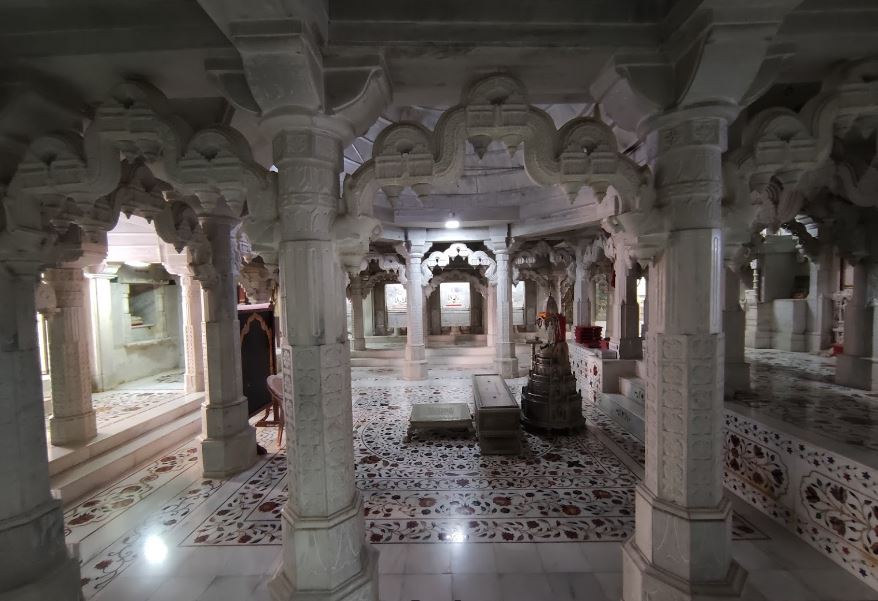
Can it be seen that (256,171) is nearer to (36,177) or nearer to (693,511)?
(36,177)

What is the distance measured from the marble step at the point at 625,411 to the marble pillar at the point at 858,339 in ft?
7.41

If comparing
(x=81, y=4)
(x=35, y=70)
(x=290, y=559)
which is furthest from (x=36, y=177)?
(x=290, y=559)

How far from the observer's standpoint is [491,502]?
2816 mm

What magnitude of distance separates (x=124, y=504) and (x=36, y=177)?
9.03 ft

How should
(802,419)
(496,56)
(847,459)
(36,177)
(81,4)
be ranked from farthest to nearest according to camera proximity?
(802,419), (847,459), (36,177), (496,56), (81,4)

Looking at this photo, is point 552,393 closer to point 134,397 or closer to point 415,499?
point 415,499

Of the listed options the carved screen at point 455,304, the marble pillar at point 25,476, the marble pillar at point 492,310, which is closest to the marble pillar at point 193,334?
the marble pillar at point 25,476

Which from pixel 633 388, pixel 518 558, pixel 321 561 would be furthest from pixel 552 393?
pixel 321 561

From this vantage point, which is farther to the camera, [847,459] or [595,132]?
[847,459]

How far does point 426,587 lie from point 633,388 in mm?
3741

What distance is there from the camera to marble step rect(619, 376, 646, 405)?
448 cm

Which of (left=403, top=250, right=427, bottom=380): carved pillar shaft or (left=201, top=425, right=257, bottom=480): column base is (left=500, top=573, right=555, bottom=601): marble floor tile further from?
(left=403, top=250, right=427, bottom=380): carved pillar shaft

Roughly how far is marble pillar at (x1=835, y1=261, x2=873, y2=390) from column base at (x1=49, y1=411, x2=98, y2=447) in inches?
330

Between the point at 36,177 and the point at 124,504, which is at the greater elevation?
the point at 36,177
